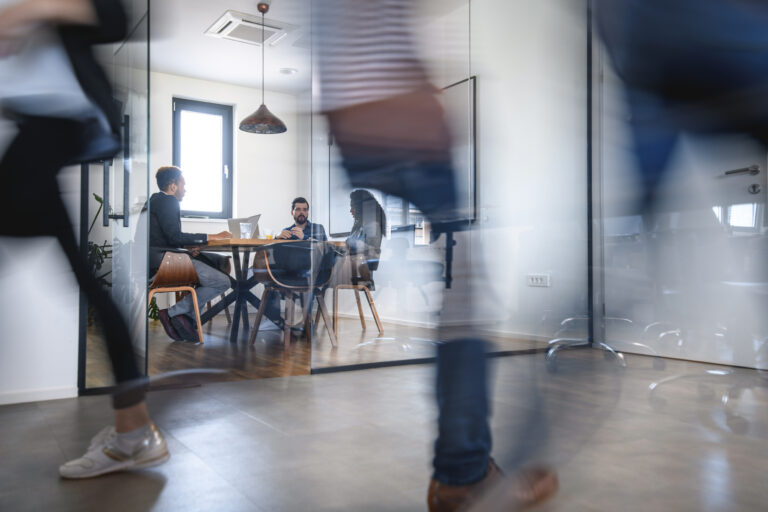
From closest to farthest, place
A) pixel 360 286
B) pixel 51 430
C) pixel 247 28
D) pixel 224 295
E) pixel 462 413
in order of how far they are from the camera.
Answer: pixel 462 413 → pixel 51 430 → pixel 360 286 → pixel 224 295 → pixel 247 28

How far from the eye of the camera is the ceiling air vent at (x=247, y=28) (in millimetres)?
5059

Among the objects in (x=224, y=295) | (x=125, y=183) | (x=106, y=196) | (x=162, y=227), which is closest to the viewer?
(x=106, y=196)

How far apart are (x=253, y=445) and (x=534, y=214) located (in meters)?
2.87

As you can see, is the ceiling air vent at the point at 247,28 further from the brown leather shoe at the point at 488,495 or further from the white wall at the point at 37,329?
the brown leather shoe at the point at 488,495

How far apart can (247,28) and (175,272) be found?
2.74m

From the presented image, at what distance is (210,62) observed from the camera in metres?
6.27

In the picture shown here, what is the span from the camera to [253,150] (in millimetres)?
6965

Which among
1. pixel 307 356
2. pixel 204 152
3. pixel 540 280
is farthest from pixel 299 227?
pixel 204 152

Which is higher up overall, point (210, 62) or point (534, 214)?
point (210, 62)

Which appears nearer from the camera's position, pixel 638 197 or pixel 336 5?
pixel 336 5

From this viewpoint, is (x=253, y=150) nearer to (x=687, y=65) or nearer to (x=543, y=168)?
(x=543, y=168)

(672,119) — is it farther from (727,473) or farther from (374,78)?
(374,78)

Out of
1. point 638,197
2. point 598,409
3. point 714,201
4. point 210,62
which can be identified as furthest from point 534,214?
Answer: point 210,62

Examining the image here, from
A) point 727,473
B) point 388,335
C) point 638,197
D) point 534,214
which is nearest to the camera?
point 727,473
